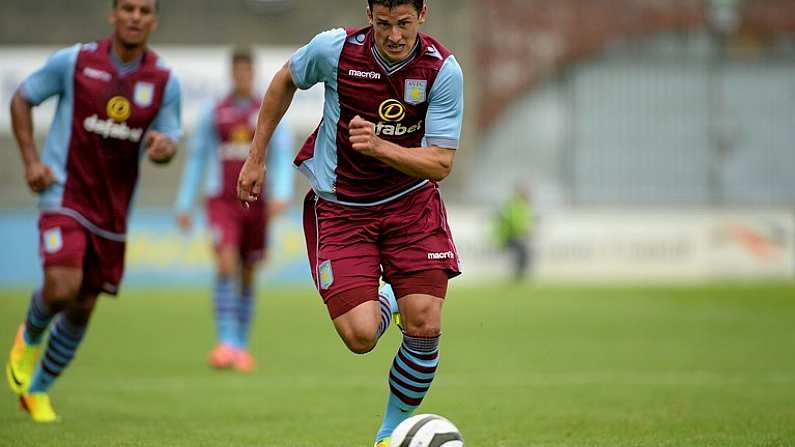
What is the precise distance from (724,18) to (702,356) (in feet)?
57.8

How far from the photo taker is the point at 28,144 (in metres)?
7.91

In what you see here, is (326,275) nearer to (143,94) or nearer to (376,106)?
(376,106)

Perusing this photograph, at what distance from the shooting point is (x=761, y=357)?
38.7 feet

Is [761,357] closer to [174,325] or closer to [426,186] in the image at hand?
[426,186]

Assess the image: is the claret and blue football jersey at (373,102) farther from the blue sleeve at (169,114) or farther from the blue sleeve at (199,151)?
the blue sleeve at (199,151)

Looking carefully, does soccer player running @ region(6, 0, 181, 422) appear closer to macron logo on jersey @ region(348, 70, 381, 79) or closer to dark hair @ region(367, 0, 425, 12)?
macron logo on jersey @ region(348, 70, 381, 79)

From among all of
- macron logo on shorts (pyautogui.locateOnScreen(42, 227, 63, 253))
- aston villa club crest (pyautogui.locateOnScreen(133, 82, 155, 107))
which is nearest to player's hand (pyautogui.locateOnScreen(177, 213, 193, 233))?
aston villa club crest (pyautogui.locateOnScreen(133, 82, 155, 107))

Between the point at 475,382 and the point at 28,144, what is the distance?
3.88 metres

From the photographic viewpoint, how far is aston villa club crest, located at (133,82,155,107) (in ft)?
26.7

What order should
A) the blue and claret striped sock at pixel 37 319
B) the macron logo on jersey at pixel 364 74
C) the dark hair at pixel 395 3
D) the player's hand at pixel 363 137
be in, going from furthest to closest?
the blue and claret striped sock at pixel 37 319 → the macron logo on jersey at pixel 364 74 → the dark hair at pixel 395 3 → the player's hand at pixel 363 137

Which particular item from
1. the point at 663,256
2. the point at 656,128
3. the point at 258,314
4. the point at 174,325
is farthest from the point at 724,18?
the point at 174,325

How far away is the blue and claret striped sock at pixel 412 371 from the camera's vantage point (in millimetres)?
6332

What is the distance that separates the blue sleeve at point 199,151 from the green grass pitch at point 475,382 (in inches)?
58.8

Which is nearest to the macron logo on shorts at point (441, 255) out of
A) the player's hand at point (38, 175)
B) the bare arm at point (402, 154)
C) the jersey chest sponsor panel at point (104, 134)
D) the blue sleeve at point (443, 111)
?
the bare arm at point (402, 154)
